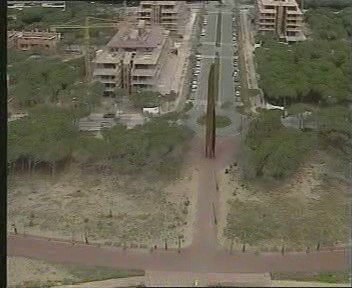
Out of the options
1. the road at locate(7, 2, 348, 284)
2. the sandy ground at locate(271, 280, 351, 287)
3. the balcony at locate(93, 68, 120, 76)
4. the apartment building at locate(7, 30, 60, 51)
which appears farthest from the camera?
the apartment building at locate(7, 30, 60, 51)

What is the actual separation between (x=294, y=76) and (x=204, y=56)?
1.29 meters

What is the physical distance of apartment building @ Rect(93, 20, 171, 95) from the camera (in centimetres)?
444

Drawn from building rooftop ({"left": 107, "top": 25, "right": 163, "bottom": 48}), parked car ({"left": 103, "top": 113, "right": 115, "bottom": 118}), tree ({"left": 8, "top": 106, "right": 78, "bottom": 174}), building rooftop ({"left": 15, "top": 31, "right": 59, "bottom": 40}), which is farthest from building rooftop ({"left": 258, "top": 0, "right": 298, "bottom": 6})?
tree ({"left": 8, "top": 106, "right": 78, "bottom": 174})

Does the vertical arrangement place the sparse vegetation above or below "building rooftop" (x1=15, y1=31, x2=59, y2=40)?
below

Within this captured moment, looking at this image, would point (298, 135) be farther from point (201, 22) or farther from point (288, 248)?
point (201, 22)

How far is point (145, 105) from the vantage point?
4.14 m

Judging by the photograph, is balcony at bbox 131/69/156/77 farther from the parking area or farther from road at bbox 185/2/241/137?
the parking area

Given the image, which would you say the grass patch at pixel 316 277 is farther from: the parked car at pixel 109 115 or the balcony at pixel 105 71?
the balcony at pixel 105 71

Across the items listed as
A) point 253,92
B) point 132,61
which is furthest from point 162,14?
point 253,92

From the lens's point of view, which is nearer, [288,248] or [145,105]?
[288,248]

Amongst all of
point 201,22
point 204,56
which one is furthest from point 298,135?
point 201,22

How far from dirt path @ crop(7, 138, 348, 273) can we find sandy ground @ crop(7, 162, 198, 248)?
62mm

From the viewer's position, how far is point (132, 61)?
4551 mm

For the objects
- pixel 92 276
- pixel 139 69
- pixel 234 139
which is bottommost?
pixel 92 276
